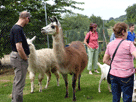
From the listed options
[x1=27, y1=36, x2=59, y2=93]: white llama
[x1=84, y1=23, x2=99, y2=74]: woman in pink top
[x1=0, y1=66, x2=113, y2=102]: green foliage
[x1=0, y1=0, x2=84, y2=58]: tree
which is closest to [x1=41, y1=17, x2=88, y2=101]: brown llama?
[x1=0, y1=66, x2=113, y2=102]: green foliage

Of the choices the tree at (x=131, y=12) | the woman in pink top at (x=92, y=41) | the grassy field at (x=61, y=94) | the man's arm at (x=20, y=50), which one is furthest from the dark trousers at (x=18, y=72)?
the tree at (x=131, y=12)

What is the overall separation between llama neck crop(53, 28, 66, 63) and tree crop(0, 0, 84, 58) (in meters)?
5.18

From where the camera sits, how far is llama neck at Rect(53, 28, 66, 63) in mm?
4094

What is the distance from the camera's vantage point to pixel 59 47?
412cm

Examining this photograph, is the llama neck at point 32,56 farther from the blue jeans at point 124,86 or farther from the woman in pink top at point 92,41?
the blue jeans at point 124,86

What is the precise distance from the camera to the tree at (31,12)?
860 centimetres

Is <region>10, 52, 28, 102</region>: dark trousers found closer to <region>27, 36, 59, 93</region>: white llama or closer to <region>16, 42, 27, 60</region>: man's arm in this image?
<region>16, 42, 27, 60</region>: man's arm

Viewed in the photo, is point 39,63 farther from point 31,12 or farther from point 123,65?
point 31,12

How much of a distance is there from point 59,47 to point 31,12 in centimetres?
627

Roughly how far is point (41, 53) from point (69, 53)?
1733mm

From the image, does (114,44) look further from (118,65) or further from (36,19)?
(36,19)

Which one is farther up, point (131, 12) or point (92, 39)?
point (131, 12)

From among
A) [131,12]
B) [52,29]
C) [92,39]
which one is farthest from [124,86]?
[131,12]

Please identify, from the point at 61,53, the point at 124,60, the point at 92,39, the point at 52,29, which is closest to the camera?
the point at 124,60
